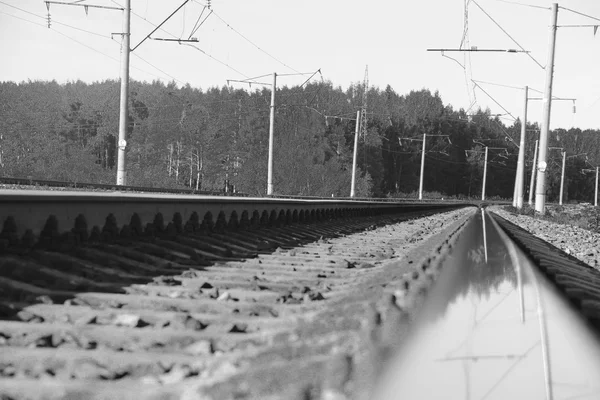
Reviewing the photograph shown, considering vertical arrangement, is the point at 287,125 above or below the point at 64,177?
above

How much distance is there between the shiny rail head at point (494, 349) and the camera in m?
2.01

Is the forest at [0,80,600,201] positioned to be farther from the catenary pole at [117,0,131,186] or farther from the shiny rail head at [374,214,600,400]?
the shiny rail head at [374,214,600,400]

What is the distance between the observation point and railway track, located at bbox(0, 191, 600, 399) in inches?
81.6

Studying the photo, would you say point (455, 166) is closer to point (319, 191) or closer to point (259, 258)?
point (319, 191)

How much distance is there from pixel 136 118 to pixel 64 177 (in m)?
51.1

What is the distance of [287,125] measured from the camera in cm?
10456

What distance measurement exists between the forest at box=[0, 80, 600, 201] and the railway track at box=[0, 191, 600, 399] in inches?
2213

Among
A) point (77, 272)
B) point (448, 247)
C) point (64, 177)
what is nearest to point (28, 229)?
Answer: point (77, 272)

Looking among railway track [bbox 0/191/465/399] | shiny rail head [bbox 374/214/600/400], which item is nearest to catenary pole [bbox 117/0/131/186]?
railway track [bbox 0/191/465/399]

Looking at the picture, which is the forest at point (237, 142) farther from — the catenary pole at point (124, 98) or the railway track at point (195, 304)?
the railway track at point (195, 304)

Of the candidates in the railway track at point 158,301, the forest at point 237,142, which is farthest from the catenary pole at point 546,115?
the forest at point 237,142

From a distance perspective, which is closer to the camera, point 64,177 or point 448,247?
point 448,247

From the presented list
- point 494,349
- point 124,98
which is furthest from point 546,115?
point 494,349

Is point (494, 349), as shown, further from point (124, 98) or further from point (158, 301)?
point (124, 98)
